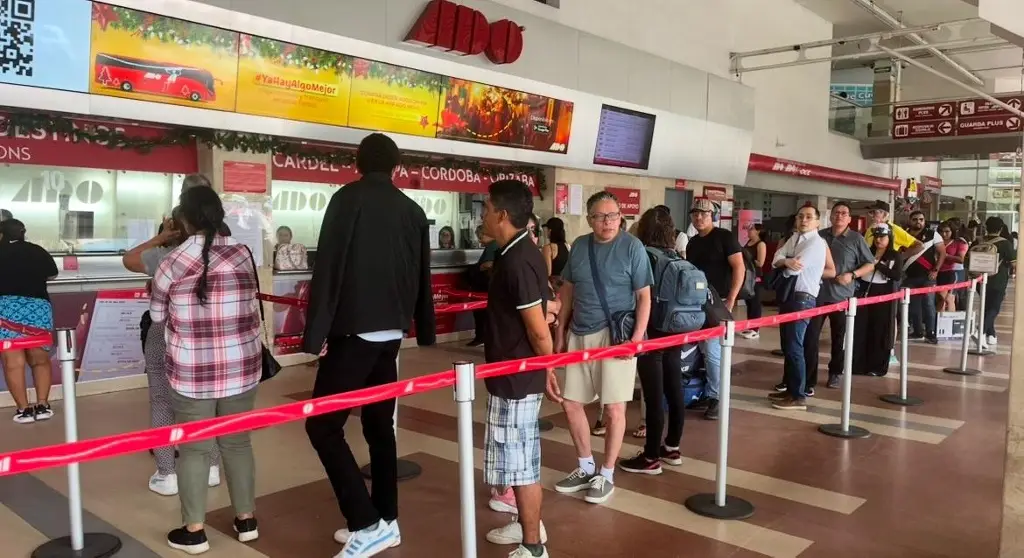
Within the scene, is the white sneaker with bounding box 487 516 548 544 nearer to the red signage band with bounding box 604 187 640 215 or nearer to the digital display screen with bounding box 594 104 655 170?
the digital display screen with bounding box 594 104 655 170

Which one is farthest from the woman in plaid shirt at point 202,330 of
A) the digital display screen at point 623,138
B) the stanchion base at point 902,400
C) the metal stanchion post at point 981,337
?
the metal stanchion post at point 981,337

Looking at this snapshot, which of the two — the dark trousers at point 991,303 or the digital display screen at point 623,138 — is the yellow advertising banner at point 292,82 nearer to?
the digital display screen at point 623,138

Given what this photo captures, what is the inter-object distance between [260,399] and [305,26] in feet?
10.9

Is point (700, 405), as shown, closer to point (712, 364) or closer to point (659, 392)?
point (712, 364)

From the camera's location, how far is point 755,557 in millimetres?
3342

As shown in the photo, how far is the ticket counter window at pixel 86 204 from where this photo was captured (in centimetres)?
641

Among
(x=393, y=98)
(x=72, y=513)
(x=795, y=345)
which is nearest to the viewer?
(x=72, y=513)

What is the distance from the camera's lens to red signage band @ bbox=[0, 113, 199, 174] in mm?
5941

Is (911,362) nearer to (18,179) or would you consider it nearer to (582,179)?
(582,179)

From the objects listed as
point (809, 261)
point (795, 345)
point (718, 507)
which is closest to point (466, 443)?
point (718, 507)

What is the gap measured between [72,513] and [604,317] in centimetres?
260

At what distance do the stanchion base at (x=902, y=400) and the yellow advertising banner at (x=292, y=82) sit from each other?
217 inches

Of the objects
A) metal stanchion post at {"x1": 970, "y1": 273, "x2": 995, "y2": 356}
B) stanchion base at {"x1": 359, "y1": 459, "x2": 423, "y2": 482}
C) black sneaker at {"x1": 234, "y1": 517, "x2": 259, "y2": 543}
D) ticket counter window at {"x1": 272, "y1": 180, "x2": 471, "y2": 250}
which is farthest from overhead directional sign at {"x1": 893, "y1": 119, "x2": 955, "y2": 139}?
black sneaker at {"x1": 234, "y1": 517, "x2": 259, "y2": 543}

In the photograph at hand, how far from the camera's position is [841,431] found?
17.4 ft
